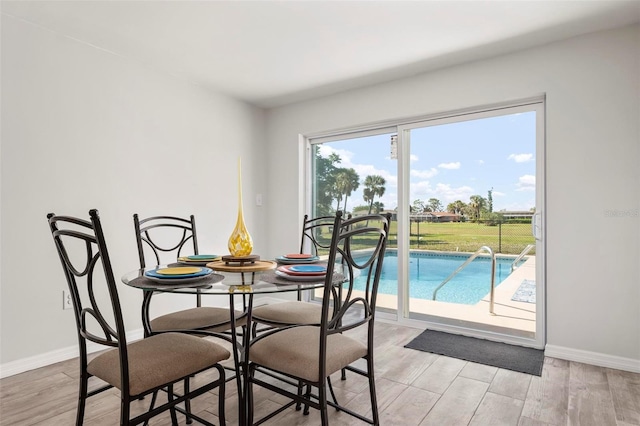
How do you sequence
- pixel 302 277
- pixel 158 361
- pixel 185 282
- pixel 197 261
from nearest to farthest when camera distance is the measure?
pixel 158 361
pixel 185 282
pixel 302 277
pixel 197 261

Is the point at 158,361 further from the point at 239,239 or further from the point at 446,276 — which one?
the point at 446,276

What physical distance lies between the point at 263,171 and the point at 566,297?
3.18 m

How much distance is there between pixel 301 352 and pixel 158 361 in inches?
21.5

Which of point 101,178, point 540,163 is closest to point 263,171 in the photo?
point 101,178

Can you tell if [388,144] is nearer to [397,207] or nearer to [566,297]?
[397,207]

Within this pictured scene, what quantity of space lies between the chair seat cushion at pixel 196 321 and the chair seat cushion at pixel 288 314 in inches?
4.6

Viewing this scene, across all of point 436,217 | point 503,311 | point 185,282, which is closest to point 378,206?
point 436,217

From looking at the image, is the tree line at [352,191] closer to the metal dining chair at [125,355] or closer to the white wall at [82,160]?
the white wall at [82,160]

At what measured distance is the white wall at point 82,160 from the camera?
2447 millimetres

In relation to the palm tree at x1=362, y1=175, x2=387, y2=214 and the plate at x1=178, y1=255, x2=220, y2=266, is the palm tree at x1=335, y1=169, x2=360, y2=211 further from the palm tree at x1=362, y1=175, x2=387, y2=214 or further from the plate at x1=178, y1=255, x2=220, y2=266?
the plate at x1=178, y1=255, x2=220, y2=266

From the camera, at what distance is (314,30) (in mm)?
2582

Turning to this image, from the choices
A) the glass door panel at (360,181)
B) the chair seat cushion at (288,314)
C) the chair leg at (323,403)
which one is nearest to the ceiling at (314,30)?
the glass door panel at (360,181)

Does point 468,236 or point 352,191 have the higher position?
point 352,191

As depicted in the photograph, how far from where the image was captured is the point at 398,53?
9.59ft
